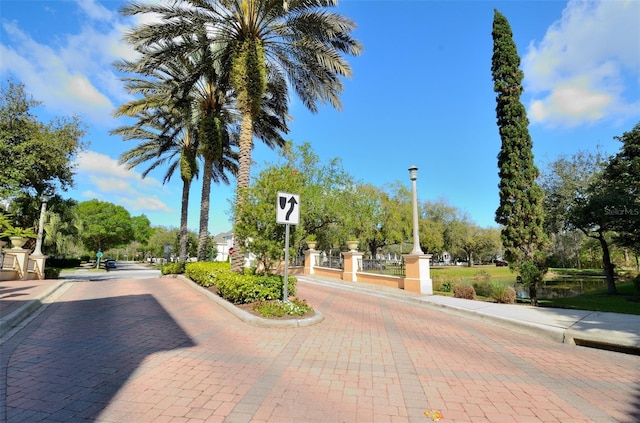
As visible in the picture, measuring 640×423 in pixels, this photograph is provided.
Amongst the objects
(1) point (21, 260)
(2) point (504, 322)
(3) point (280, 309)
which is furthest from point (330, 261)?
(1) point (21, 260)

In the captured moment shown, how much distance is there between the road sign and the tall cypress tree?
9.73m

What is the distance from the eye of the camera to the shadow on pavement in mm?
3201

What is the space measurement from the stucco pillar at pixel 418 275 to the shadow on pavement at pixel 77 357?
9264 mm

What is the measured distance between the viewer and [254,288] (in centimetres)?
815

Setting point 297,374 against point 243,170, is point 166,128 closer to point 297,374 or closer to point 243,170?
point 243,170

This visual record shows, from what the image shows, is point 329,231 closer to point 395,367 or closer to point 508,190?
point 508,190

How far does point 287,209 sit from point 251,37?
7923mm

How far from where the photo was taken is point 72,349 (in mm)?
4926

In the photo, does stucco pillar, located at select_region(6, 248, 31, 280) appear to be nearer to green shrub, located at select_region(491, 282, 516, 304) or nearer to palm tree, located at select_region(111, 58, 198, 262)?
palm tree, located at select_region(111, 58, 198, 262)

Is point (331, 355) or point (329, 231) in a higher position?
point (329, 231)

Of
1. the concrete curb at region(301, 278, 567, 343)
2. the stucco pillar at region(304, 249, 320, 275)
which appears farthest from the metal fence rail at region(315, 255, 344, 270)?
the concrete curb at region(301, 278, 567, 343)

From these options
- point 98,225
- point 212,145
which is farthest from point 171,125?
point 98,225

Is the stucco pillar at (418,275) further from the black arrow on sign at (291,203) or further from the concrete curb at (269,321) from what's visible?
the black arrow on sign at (291,203)

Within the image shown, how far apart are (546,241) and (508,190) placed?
8.04 ft
